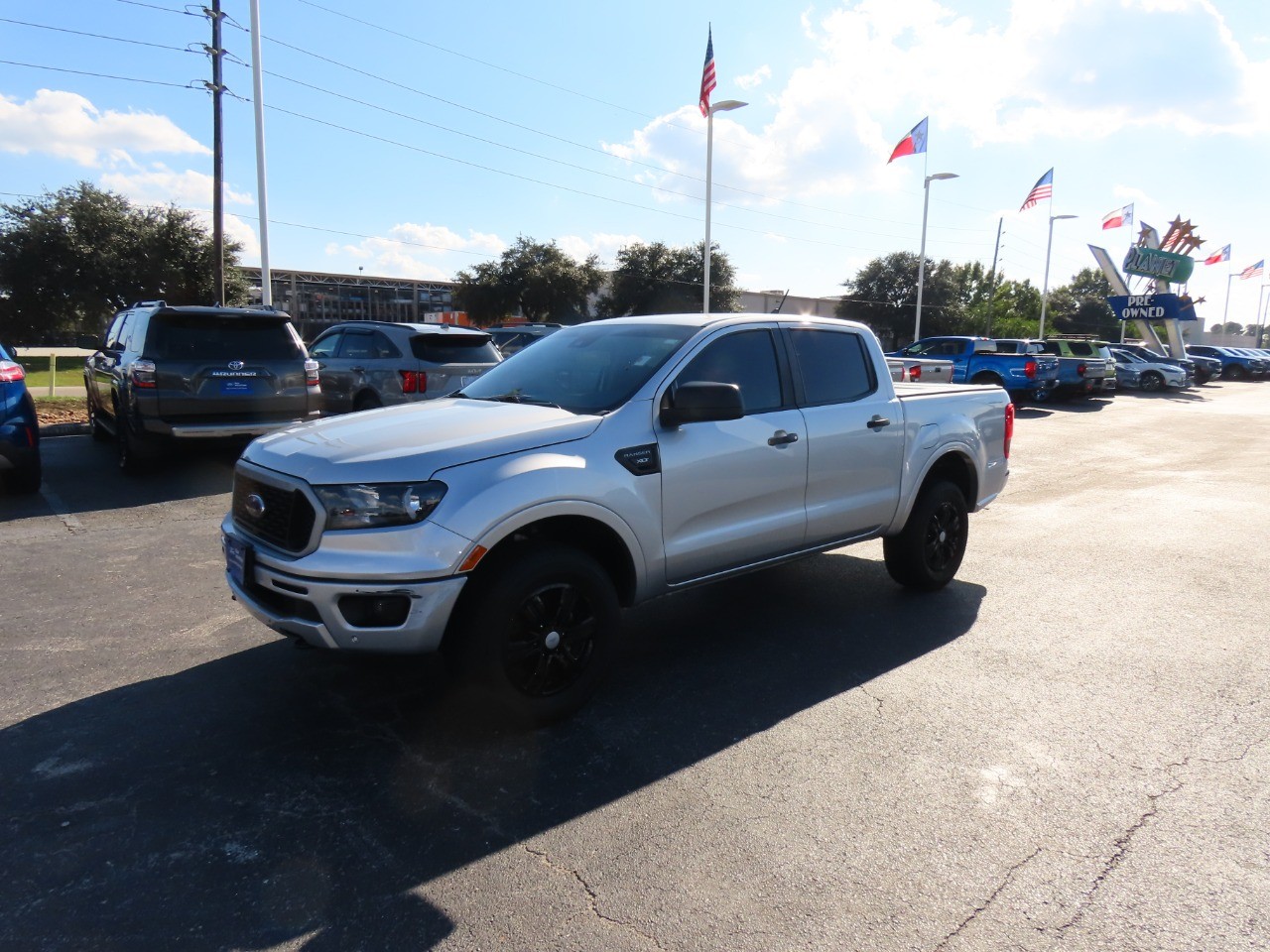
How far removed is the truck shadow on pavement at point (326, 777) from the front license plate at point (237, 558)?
0.61 meters

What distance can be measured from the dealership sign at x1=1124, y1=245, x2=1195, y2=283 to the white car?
13.8 metres

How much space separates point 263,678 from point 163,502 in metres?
4.75

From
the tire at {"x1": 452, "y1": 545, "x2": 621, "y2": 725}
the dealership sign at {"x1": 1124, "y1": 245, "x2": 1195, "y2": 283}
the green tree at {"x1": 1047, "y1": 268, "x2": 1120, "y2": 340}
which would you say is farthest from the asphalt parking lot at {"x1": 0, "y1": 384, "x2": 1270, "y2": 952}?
the green tree at {"x1": 1047, "y1": 268, "x2": 1120, "y2": 340}

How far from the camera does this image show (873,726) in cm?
381

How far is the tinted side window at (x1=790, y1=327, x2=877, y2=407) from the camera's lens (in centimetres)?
492

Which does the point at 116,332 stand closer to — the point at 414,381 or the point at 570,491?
the point at 414,381

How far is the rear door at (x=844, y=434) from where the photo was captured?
482 centimetres

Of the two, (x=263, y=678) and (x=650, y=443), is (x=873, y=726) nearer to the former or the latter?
(x=650, y=443)

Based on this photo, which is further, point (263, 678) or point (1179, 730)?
point (263, 678)

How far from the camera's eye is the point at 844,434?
4926mm

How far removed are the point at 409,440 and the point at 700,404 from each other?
1.29 m

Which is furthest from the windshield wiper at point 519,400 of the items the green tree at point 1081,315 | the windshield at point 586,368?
the green tree at point 1081,315

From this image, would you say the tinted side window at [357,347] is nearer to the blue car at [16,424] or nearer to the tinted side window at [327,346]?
the tinted side window at [327,346]

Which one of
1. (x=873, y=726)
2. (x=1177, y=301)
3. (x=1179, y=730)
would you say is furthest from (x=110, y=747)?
(x=1177, y=301)
